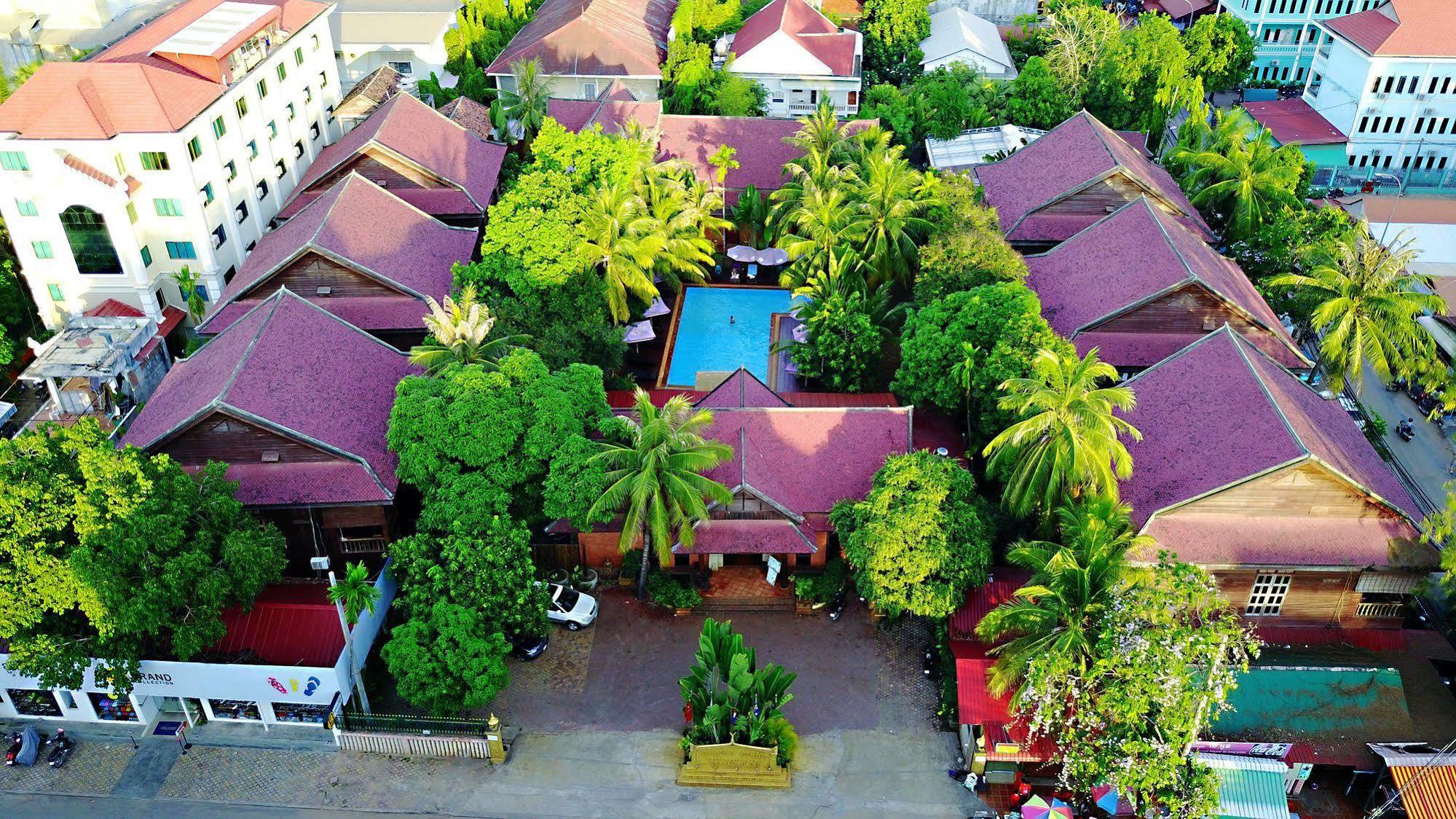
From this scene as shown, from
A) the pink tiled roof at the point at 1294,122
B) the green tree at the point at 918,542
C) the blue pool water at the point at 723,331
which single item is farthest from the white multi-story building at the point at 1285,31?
the green tree at the point at 918,542

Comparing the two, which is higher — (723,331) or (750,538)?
(750,538)

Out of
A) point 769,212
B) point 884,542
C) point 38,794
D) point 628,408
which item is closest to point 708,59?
point 769,212

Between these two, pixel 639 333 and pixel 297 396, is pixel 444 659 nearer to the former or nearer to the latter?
pixel 297 396

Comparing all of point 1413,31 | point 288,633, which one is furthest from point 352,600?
point 1413,31

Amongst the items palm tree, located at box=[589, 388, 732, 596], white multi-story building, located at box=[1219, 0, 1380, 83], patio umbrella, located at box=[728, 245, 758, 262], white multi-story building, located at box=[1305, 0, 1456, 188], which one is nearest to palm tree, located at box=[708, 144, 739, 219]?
patio umbrella, located at box=[728, 245, 758, 262]

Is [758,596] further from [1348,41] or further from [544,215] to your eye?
[1348,41]

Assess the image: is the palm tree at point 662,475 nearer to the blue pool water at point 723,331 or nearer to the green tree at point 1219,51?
the blue pool water at point 723,331
